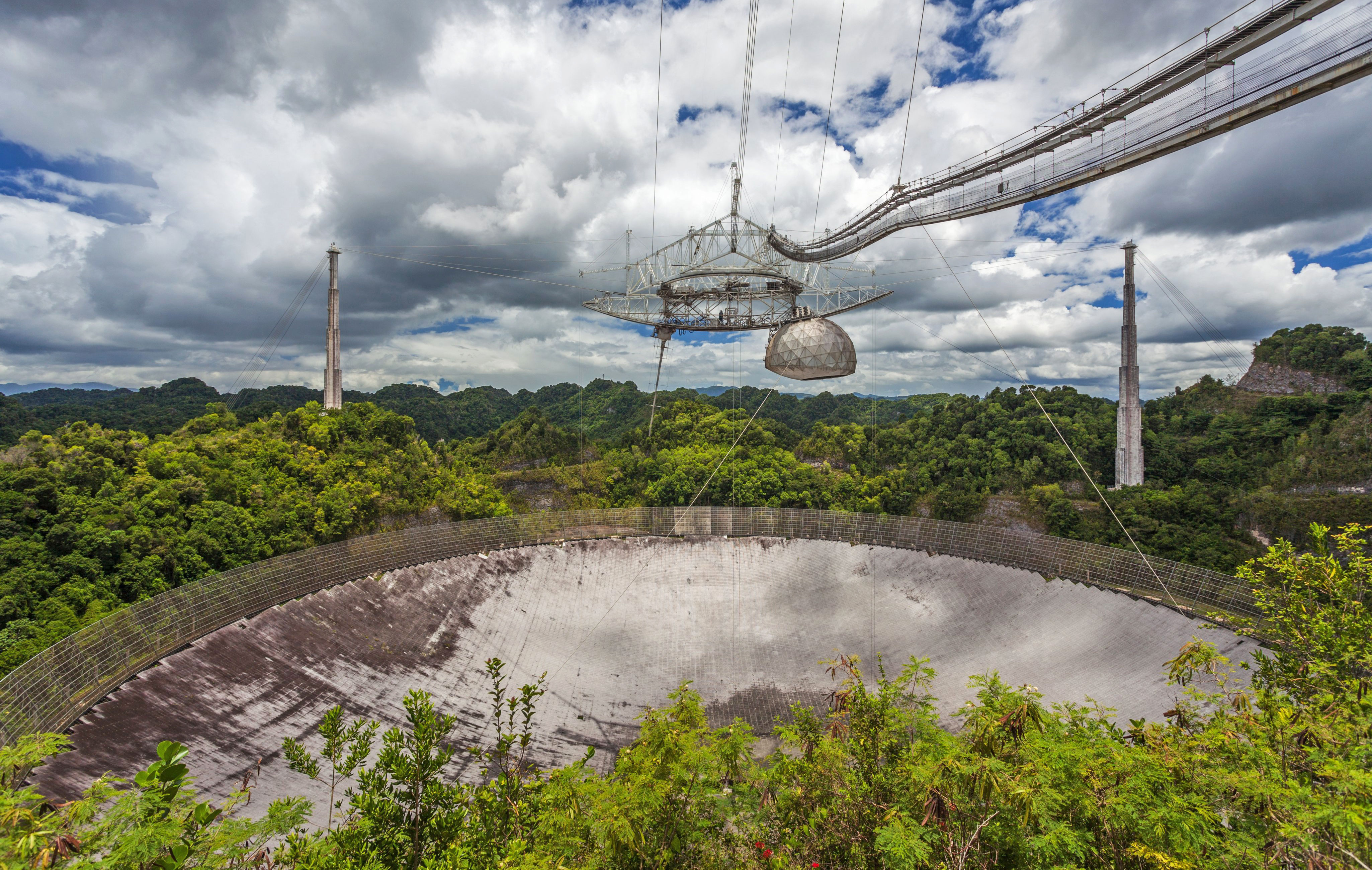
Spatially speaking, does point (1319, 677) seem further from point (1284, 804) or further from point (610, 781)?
point (610, 781)

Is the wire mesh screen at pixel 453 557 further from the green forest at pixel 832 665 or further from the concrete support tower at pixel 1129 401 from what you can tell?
the concrete support tower at pixel 1129 401

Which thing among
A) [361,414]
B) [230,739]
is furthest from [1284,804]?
[361,414]

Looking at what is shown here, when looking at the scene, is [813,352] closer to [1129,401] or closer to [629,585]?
[629,585]

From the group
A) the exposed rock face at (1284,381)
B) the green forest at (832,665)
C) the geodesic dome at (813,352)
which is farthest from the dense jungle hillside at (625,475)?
the geodesic dome at (813,352)

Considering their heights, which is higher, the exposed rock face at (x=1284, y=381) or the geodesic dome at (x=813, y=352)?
the exposed rock face at (x=1284, y=381)

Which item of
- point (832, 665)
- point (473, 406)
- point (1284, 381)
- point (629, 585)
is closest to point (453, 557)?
point (629, 585)
